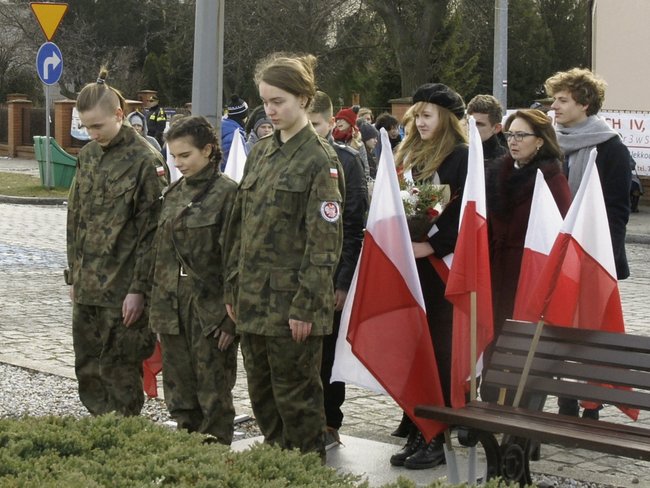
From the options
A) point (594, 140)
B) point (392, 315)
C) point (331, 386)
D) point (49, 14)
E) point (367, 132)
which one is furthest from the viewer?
point (49, 14)

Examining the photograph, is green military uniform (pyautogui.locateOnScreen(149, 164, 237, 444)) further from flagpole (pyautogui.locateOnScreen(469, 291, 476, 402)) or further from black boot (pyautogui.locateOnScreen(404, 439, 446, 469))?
flagpole (pyautogui.locateOnScreen(469, 291, 476, 402))

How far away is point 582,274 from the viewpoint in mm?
5605

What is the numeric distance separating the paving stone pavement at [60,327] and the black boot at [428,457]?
1.47ft

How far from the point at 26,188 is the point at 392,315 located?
2152 cm

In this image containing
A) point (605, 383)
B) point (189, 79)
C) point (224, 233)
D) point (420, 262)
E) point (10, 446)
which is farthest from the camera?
point (189, 79)

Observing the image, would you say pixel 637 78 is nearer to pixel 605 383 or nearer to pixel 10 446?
pixel 605 383

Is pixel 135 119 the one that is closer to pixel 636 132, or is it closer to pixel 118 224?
pixel 118 224

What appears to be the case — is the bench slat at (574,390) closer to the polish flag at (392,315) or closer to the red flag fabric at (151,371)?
the polish flag at (392,315)

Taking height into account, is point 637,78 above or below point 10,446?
above

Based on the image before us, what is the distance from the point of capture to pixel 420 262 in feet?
20.2

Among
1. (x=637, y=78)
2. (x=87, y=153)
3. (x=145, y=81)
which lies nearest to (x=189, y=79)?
(x=145, y=81)

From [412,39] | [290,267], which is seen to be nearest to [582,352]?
[290,267]

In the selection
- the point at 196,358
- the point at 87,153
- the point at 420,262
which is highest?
the point at 87,153

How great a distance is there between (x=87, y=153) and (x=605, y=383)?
2.83 metres
